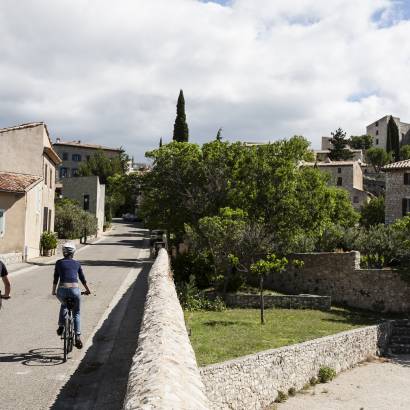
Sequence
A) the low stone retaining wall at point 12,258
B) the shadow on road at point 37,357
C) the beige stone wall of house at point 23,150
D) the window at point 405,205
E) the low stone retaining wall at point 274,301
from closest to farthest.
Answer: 1. the shadow on road at point 37,357
2. the low stone retaining wall at point 274,301
3. the low stone retaining wall at point 12,258
4. the beige stone wall of house at point 23,150
5. the window at point 405,205

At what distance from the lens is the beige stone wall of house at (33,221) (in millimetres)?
31609

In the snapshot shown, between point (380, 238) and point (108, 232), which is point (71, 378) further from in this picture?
point (108, 232)

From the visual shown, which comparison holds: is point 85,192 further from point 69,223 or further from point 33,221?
point 33,221

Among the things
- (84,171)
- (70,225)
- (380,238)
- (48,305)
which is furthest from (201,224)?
(84,171)

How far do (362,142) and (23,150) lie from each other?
111 m

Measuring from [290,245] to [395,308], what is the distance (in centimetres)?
661

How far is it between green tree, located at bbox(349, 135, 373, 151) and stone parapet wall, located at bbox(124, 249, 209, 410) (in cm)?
13022

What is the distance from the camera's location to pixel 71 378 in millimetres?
8398

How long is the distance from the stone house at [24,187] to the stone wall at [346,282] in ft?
48.7

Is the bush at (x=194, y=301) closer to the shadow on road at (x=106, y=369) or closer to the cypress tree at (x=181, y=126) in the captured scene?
the shadow on road at (x=106, y=369)

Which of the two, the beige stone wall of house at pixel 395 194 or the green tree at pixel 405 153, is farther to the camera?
the green tree at pixel 405 153

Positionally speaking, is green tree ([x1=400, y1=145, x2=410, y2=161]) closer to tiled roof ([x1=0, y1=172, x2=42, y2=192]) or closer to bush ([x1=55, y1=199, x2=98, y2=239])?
bush ([x1=55, y1=199, x2=98, y2=239])

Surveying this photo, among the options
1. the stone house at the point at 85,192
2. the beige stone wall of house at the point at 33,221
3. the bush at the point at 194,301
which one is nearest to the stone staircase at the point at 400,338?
the bush at the point at 194,301

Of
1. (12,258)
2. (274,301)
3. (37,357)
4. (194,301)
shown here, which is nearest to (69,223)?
(12,258)
